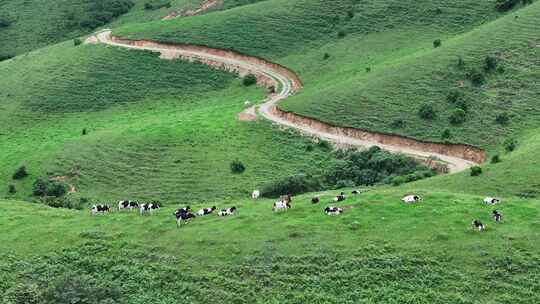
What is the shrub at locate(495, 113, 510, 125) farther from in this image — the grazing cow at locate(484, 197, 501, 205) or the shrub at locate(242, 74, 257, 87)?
the shrub at locate(242, 74, 257, 87)

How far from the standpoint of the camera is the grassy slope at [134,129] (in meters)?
72.6

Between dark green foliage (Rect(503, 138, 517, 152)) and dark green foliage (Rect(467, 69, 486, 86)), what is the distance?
14192mm

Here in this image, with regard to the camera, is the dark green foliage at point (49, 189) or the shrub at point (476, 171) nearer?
Answer: the shrub at point (476, 171)

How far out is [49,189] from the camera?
72.0 meters

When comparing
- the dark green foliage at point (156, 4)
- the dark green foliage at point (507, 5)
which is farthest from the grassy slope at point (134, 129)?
the dark green foliage at point (507, 5)

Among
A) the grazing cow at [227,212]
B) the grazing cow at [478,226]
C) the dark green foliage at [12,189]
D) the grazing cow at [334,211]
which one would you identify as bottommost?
the dark green foliage at [12,189]

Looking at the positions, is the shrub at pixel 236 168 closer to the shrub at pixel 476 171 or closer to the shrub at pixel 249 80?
the shrub at pixel 476 171

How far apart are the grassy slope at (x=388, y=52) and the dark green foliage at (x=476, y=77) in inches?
37.4

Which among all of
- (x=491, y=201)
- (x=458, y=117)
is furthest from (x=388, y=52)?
(x=491, y=201)

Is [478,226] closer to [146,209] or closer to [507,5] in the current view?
[146,209]

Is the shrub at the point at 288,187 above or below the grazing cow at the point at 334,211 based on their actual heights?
below

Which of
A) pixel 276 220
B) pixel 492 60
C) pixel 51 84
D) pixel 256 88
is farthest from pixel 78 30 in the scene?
pixel 276 220

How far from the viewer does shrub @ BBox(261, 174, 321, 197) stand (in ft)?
208

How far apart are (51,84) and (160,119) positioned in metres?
24.9
